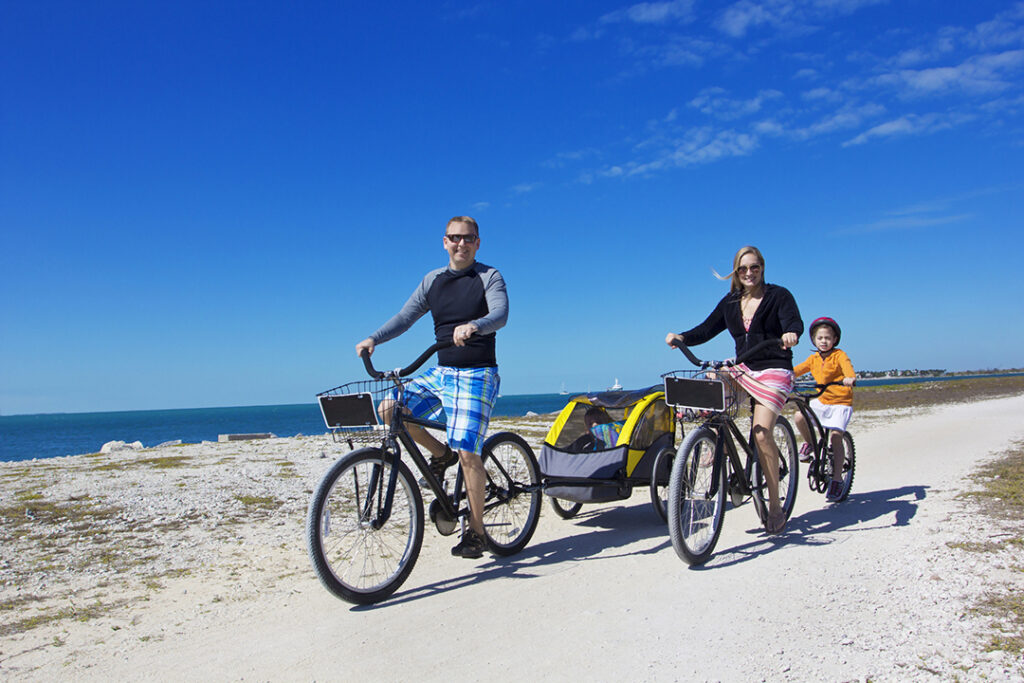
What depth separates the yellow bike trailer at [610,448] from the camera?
5.59 meters

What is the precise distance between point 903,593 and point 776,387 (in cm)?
180

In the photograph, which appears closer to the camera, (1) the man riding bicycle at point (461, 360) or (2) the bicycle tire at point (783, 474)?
(1) the man riding bicycle at point (461, 360)

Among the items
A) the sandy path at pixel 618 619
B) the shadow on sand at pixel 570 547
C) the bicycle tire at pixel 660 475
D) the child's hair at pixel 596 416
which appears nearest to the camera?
the sandy path at pixel 618 619

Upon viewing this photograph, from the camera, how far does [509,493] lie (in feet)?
17.5

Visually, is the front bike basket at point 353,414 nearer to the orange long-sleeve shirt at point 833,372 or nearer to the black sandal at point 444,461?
the black sandal at point 444,461

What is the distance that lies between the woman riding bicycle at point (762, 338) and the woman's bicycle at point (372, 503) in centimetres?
231

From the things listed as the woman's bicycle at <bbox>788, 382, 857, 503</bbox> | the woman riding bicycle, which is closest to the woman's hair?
the woman riding bicycle

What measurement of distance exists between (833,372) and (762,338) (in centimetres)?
238

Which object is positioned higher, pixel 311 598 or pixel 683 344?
pixel 683 344

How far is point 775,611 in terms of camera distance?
3666 millimetres

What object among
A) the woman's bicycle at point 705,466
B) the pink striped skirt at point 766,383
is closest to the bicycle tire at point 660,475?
the woman's bicycle at point 705,466

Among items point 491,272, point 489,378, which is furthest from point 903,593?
point 491,272

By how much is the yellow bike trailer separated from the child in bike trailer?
6.19 ft

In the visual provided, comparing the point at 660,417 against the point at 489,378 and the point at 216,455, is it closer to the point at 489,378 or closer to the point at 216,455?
the point at 489,378
